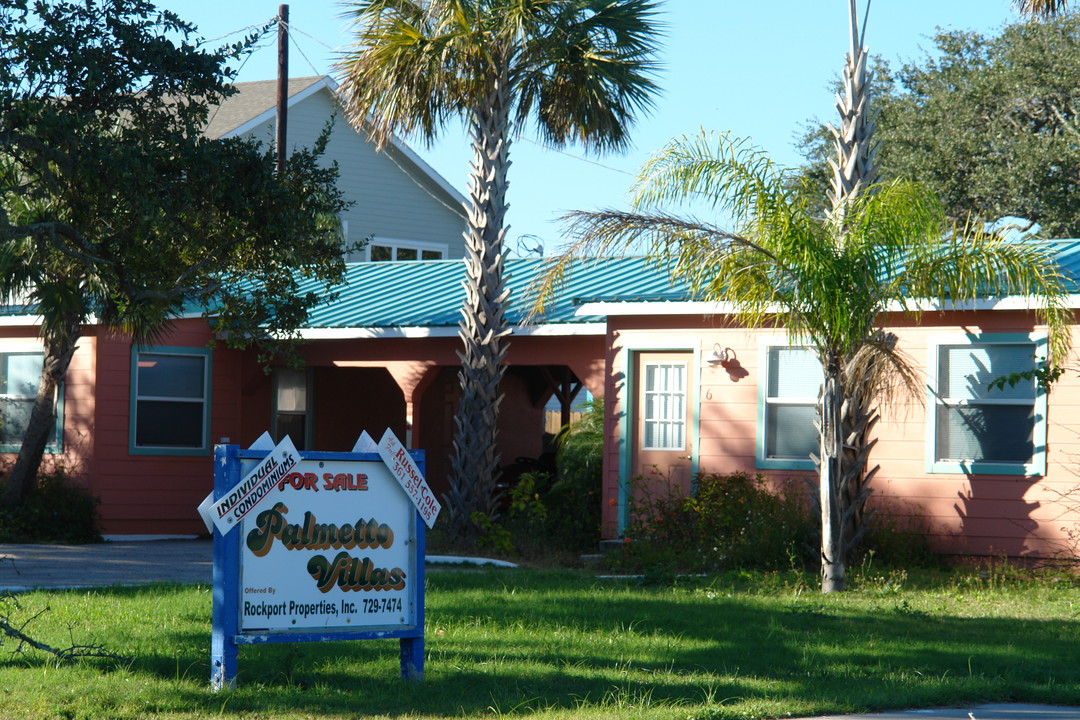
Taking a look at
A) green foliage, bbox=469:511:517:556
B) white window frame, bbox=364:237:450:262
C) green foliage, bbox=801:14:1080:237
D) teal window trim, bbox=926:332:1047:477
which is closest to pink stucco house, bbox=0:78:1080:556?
teal window trim, bbox=926:332:1047:477

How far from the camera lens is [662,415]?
1559cm

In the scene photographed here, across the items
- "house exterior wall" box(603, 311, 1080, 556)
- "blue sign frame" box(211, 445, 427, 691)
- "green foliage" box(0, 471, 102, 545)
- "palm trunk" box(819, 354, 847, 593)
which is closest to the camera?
"blue sign frame" box(211, 445, 427, 691)

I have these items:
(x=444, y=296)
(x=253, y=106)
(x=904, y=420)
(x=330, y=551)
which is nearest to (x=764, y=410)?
(x=904, y=420)

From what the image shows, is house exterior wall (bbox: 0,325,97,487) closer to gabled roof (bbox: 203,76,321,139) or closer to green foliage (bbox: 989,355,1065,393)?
gabled roof (bbox: 203,76,321,139)

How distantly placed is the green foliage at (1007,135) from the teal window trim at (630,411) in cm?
1318

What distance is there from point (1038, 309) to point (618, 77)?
5.81 meters

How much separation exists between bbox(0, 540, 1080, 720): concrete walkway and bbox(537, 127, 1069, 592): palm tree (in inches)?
187

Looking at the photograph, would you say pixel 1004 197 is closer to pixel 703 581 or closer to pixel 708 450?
pixel 708 450

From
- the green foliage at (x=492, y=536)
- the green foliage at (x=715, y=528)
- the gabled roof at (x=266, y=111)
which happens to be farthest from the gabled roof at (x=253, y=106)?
the green foliage at (x=715, y=528)

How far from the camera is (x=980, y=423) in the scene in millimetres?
13539

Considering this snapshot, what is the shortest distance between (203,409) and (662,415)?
740 centimetres

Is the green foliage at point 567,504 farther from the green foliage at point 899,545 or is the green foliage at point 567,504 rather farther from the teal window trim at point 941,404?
the teal window trim at point 941,404

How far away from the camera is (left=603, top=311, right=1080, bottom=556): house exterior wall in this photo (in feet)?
42.8

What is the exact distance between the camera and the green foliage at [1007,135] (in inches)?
1093
